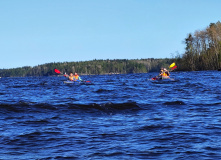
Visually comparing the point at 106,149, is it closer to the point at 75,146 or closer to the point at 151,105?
the point at 75,146

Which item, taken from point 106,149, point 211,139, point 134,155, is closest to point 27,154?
point 106,149

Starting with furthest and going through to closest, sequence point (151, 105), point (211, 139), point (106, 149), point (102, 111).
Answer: point (151, 105), point (102, 111), point (211, 139), point (106, 149)

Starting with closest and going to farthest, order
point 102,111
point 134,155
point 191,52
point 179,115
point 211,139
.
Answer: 1. point 134,155
2. point 211,139
3. point 179,115
4. point 102,111
5. point 191,52

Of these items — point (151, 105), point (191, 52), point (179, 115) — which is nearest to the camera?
point (179, 115)

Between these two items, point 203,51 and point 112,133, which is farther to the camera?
point 203,51

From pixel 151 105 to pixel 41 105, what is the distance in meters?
4.78

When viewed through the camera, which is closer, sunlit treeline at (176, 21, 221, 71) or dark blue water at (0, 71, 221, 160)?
dark blue water at (0, 71, 221, 160)

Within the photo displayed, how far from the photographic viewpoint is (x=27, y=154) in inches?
262

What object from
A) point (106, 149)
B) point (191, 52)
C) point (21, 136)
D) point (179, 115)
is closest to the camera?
point (106, 149)

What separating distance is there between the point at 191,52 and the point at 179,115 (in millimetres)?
92607

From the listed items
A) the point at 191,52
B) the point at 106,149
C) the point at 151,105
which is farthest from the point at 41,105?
the point at 191,52

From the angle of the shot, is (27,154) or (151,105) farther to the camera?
(151,105)

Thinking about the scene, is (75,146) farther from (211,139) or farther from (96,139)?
(211,139)

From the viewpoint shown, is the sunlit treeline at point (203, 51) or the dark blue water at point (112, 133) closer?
the dark blue water at point (112, 133)
